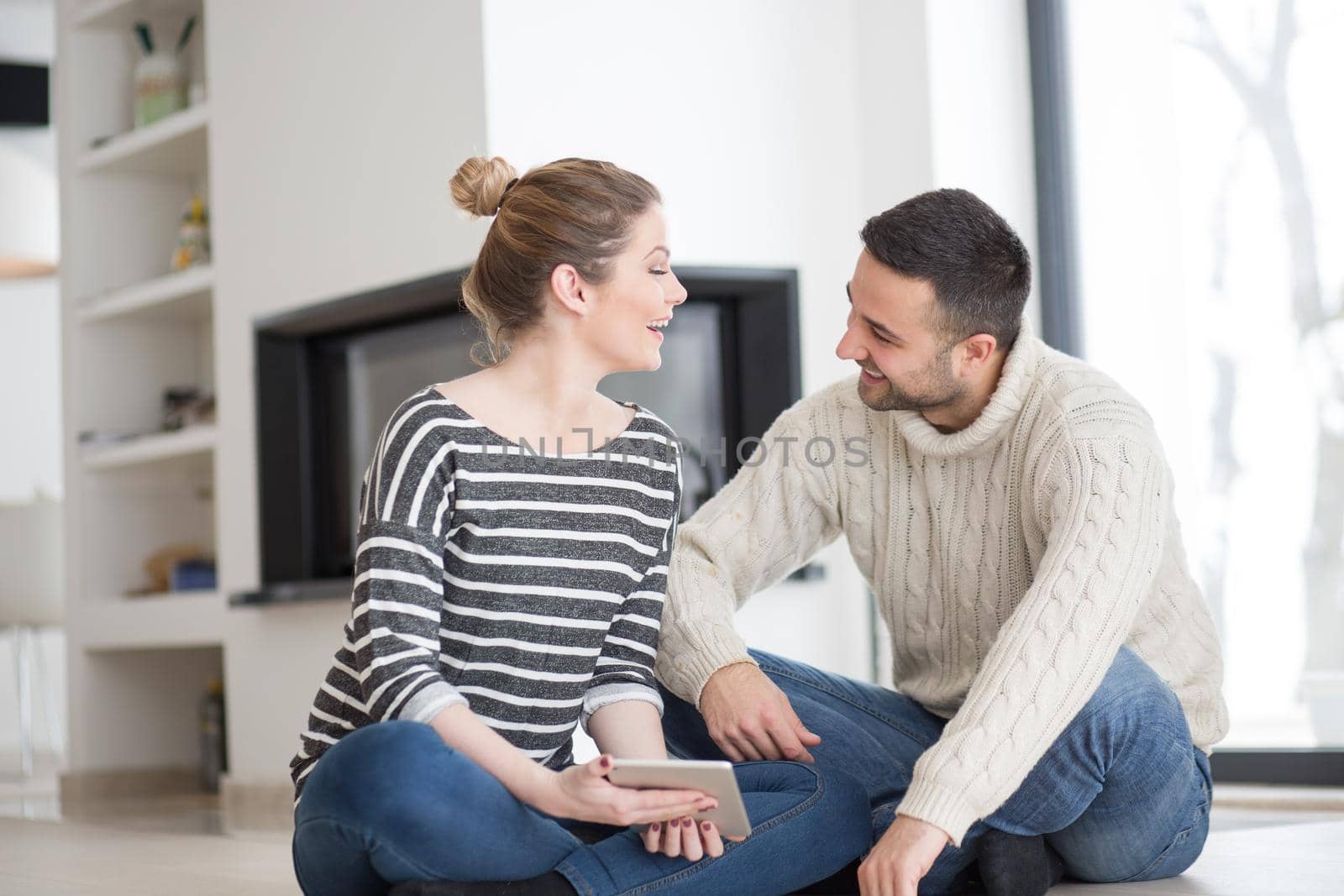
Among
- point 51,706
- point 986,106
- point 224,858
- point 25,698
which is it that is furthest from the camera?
point 51,706

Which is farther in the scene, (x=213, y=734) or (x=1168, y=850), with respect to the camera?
(x=213, y=734)

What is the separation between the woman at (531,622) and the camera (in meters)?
1.36

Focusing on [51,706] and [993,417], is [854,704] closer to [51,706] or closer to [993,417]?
[993,417]

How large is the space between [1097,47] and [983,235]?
1802 millimetres

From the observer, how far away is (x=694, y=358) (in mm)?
3221

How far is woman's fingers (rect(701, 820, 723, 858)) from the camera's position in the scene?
1472 millimetres

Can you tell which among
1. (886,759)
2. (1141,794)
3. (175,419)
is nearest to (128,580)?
(175,419)

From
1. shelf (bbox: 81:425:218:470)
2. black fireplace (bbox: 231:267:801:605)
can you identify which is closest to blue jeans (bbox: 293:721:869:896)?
black fireplace (bbox: 231:267:801:605)

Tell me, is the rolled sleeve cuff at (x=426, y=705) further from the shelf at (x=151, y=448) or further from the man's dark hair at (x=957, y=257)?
the shelf at (x=151, y=448)

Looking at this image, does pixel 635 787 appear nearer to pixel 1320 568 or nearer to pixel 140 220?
pixel 1320 568

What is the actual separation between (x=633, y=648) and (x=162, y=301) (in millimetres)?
2686

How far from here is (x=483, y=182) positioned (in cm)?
162

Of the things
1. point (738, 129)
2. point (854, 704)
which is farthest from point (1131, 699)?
point (738, 129)

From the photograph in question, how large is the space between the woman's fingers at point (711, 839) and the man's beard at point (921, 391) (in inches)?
21.9
